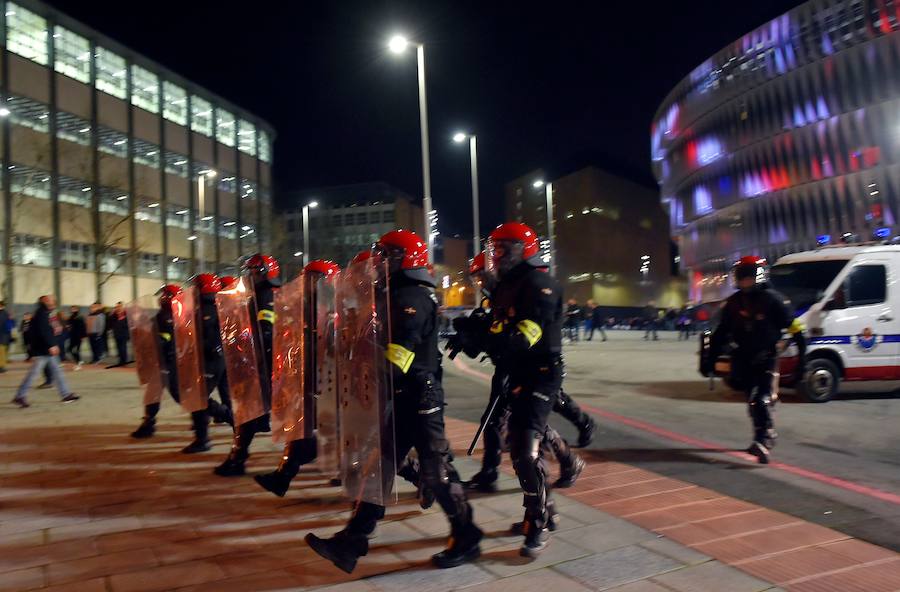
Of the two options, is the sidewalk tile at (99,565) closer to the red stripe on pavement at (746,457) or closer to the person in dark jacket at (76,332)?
the red stripe on pavement at (746,457)

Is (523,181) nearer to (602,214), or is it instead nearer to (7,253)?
(602,214)

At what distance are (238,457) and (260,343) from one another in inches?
40.0

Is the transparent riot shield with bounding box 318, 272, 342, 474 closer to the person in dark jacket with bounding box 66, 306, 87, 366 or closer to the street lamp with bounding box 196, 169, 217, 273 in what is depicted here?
the person in dark jacket with bounding box 66, 306, 87, 366

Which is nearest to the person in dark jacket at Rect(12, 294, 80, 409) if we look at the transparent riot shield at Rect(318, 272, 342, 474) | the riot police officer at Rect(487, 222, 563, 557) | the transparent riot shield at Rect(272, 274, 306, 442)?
the transparent riot shield at Rect(272, 274, 306, 442)

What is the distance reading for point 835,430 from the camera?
26.1ft

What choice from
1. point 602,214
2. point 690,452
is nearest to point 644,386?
point 690,452

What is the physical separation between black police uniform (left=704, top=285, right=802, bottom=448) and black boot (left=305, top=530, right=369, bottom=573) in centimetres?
423

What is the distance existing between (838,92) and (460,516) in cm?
4078

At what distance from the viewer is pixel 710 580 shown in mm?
3590

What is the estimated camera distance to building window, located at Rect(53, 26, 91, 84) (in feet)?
120

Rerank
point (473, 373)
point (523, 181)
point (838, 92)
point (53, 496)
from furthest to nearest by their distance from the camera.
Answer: point (523, 181), point (838, 92), point (473, 373), point (53, 496)

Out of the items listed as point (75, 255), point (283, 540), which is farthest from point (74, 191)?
point (283, 540)

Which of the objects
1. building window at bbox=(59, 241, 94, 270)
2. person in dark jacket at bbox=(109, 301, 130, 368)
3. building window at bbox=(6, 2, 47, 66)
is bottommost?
person in dark jacket at bbox=(109, 301, 130, 368)

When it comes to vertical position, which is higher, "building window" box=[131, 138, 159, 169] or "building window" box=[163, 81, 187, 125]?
"building window" box=[163, 81, 187, 125]
